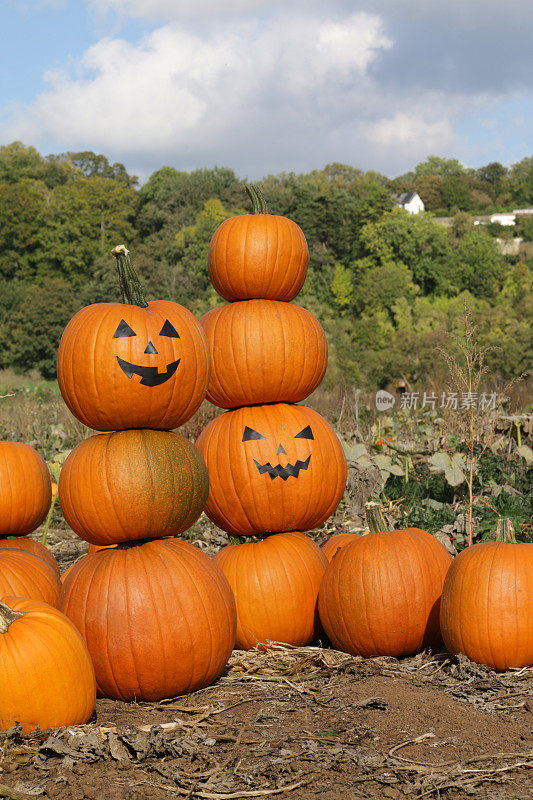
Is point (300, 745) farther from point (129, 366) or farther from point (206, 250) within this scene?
point (206, 250)

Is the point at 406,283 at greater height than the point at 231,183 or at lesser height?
lesser

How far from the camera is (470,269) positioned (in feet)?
155

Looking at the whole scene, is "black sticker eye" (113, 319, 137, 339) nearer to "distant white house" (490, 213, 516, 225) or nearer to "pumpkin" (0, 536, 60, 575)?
"pumpkin" (0, 536, 60, 575)

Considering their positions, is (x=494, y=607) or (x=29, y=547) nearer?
(x=494, y=607)

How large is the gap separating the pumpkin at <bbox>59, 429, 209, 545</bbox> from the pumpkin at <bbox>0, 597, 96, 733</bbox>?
0.54 m

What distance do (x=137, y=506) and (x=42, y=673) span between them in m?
0.82

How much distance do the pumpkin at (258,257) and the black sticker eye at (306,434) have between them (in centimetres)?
81

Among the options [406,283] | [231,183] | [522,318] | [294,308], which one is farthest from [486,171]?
[294,308]

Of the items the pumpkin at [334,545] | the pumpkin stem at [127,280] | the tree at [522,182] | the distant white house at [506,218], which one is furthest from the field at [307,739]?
the tree at [522,182]

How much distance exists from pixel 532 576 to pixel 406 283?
133 ft

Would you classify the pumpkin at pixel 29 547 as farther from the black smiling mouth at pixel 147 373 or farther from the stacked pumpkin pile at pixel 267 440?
the black smiling mouth at pixel 147 373

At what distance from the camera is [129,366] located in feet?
11.3

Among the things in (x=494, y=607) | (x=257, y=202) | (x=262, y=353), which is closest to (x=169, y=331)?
(x=262, y=353)

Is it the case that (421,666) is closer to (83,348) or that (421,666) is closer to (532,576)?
(532,576)
